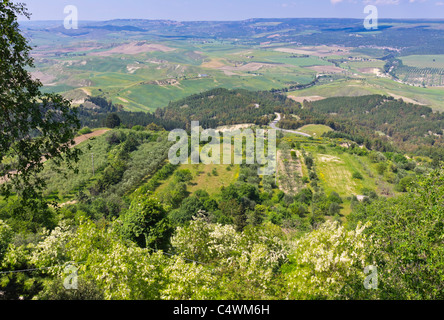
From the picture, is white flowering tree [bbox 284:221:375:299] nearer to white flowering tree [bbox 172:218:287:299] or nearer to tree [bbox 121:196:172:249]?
white flowering tree [bbox 172:218:287:299]

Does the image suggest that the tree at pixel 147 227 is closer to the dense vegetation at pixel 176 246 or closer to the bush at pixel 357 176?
the dense vegetation at pixel 176 246

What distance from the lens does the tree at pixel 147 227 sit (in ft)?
93.9

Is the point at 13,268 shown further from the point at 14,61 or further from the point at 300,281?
the point at 300,281

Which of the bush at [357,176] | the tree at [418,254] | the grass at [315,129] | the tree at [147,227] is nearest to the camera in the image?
the tree at [418,254]

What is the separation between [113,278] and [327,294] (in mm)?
10275

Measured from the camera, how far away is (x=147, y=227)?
94.6 feet

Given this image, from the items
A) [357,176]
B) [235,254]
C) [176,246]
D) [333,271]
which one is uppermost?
[333,271]

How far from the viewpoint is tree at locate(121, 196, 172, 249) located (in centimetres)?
2861

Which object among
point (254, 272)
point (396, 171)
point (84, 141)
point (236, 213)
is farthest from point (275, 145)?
point (254, 272)

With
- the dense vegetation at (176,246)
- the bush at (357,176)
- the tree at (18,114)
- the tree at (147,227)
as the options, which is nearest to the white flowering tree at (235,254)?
the dense vegetation at (176,246)

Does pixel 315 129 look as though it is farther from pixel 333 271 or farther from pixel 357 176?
pixel 333 271

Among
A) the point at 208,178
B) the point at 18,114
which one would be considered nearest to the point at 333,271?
the point at 18,114

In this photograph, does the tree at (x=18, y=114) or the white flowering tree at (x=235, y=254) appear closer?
the tree at (x=18, y=114)

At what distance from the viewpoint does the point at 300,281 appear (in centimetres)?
1521
